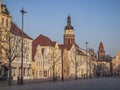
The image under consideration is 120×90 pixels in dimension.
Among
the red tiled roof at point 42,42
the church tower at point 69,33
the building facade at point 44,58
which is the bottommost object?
the building facade at point 44,58

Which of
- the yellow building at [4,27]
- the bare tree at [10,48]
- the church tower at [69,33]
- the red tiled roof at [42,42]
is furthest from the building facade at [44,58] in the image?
the church tower at [69,33]

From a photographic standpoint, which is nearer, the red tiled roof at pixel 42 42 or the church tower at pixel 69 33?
the red tiled roof at pixel 42 42

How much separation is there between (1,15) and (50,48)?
40.1 m

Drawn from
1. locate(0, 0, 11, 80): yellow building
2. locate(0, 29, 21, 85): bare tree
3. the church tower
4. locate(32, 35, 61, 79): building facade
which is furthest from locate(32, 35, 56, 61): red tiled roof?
the church tower

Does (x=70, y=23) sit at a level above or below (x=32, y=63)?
above

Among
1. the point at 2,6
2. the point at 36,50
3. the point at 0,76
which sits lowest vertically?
the point at 0,76

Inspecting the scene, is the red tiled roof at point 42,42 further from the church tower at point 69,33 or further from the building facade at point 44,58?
the church tower at point 69,33

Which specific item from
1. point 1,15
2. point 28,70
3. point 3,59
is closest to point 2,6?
point 1,15

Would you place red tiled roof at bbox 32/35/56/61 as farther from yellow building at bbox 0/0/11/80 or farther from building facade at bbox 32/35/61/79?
yellow building at bbox 0/0/11/80

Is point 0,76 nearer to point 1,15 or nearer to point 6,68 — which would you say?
point 6,68

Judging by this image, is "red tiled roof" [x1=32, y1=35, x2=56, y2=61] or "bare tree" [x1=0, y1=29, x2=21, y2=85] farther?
"red tiled roof" [x1=32, y1=35, x2=56, y2=61]

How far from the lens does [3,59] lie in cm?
7238

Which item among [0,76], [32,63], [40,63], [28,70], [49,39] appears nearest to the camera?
[0,76]

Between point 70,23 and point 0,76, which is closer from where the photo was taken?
point 0,76
